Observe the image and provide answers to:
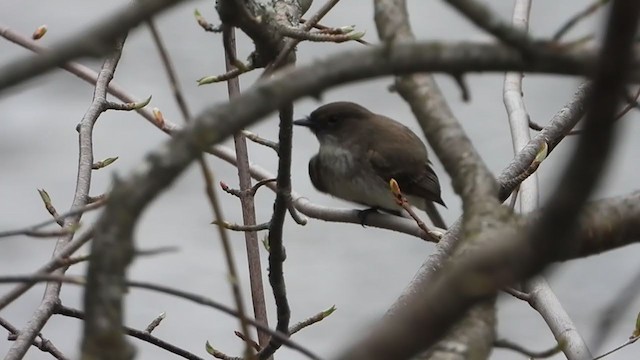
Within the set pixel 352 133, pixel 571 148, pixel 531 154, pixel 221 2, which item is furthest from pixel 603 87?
pixel 352 133

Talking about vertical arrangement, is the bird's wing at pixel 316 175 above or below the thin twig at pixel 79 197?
above

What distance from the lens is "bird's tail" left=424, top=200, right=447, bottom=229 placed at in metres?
3.05

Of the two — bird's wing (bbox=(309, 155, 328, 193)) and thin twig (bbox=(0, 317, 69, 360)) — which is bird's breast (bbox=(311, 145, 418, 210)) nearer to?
bird's wing (bbox=(309, 155, 328, 193))

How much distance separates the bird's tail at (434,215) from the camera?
3.05 metres

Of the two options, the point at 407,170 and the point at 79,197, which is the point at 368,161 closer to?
the point at 407,170

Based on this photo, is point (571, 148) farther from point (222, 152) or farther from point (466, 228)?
point (222, 152)

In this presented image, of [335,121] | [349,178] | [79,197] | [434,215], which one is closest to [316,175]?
[349,178]

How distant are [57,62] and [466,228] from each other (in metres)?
0.32

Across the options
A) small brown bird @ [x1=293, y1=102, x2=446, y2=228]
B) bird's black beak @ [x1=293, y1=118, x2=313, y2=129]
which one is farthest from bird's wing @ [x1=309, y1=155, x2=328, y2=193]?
bird's black beak @ [x1=293, y1=118, x2=313, y2=129]

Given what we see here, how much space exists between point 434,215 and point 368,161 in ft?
0.85

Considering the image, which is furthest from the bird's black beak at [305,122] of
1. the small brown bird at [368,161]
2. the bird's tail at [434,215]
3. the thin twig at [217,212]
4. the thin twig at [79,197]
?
the thin twig at [217,212]

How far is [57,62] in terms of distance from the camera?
62 cm

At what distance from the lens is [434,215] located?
3113 mm

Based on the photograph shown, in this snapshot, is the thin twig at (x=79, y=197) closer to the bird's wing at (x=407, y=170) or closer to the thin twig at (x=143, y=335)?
the thin twig at (x=143, y=335)
